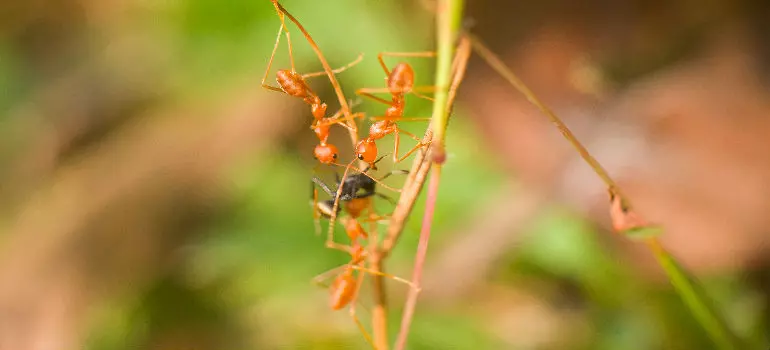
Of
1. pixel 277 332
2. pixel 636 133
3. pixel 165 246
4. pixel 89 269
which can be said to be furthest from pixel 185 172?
pixel 636 133

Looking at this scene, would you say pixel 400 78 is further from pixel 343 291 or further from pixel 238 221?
pixel 238 221

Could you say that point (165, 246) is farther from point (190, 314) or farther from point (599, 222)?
point (599, 222)

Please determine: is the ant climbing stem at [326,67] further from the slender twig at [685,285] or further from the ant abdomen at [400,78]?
the slender twig at [685,285]

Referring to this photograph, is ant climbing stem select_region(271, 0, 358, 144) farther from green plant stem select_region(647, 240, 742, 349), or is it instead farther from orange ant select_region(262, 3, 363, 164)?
green plant stem select_region(647, 240, 742, 349)

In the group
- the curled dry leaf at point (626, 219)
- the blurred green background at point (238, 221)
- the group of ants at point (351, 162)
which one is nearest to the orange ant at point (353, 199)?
the group of ants at point (351, 162)

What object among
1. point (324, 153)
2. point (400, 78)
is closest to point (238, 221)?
point (324, 153)
